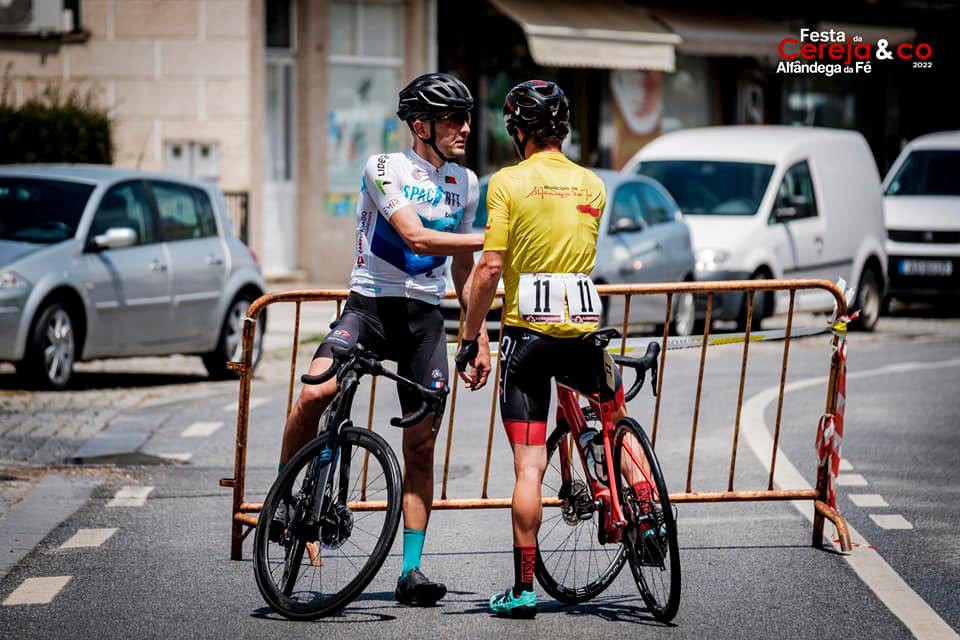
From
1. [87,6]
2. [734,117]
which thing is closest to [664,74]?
[734,117]

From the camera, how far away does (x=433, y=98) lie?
21.0ft

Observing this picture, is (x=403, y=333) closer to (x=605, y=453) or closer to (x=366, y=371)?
(x=366, y=371)

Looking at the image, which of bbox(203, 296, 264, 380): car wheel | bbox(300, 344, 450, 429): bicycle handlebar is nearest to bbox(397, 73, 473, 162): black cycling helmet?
bbox(300, 344, 450, 429): bicycle handlebar

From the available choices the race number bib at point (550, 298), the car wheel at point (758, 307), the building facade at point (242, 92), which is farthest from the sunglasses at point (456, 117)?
the building facade at point (242, 92)

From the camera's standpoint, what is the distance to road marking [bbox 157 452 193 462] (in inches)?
→ 404

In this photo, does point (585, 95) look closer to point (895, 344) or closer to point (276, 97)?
point (276, 97)

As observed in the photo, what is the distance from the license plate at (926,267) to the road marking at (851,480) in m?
12.2

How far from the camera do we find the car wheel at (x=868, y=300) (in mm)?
19859

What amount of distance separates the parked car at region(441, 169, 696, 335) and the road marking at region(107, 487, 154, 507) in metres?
7.27

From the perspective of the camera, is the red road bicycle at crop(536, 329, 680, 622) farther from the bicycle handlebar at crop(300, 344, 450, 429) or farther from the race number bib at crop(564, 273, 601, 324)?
the bicycle handlebar at crop(300, 344, 450, 429)

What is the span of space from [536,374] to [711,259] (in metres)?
12.0

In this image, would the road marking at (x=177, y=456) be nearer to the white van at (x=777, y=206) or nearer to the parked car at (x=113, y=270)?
the parked car at (x=113, y=270)

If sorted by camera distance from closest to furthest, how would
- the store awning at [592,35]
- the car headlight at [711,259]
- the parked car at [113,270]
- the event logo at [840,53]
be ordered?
the parked car at [113,270] → the car headlight at [711,259] → the store awning at [592,35] → the event logo at [840,53]

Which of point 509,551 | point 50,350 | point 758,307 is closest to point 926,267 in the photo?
point 758,307
